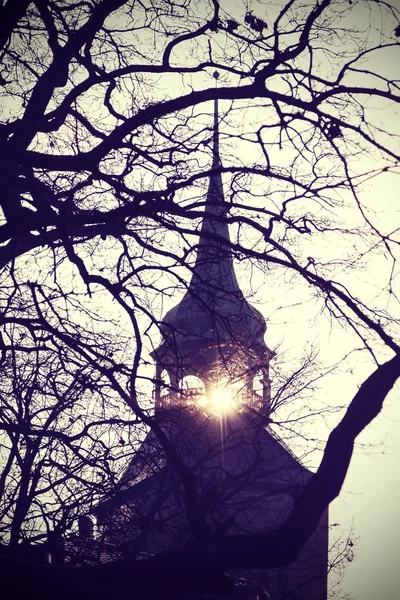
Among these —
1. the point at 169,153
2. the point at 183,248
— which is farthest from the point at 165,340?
the point at 169,153

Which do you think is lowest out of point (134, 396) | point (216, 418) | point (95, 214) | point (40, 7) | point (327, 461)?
point (327, 461)

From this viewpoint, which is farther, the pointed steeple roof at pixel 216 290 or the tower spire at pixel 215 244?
the pointed steeple roof at pixel 216 290

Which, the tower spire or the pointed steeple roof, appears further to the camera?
the pointed steeple roof

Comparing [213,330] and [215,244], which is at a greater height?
[215,244]

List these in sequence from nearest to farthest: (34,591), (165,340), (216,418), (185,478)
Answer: (34,591) → (185,478) → (165,340) → (216,418)

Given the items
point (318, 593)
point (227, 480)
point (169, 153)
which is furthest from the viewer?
point (318, 593)

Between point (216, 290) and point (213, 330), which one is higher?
point (216, 290)

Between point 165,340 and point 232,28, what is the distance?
307 centimetres

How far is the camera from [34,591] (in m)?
3.74

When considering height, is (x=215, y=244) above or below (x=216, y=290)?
above

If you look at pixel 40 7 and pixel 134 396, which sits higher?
pixel 40 7

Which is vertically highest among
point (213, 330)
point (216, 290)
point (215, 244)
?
point (215, 244)

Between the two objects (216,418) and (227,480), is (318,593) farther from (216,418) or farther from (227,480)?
(216,418)

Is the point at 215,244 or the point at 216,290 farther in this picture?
the point at 216,290
